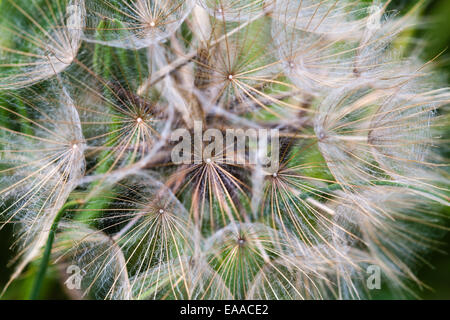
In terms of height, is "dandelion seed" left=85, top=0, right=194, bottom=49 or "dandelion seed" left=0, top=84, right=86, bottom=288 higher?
"dandelion seed" left=85, top=0, right=194, bottom=49

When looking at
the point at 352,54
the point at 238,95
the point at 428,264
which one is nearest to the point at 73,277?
the point at 238,95

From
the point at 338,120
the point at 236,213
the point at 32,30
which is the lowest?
the point at 236,213

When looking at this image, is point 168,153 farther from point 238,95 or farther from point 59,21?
point 59,21

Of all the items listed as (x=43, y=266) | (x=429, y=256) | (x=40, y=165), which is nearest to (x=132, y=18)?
(x=40, y=165)

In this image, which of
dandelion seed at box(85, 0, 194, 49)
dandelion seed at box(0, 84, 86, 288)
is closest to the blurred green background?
dandelion seed at box(0, 84, 86, 288)

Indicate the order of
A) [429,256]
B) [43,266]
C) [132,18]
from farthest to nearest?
1. [429,256]
2. [132,18]
3. [43,266]

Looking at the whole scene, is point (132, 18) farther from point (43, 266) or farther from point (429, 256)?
point (429, 256)

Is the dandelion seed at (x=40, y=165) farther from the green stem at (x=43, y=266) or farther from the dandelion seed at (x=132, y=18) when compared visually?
the dandelion seed at (x=132, y=18)

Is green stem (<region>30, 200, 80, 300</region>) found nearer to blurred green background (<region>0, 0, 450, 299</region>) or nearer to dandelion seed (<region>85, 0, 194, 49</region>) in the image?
blurred green background (<region>0, 0, 450, 299</region>)
